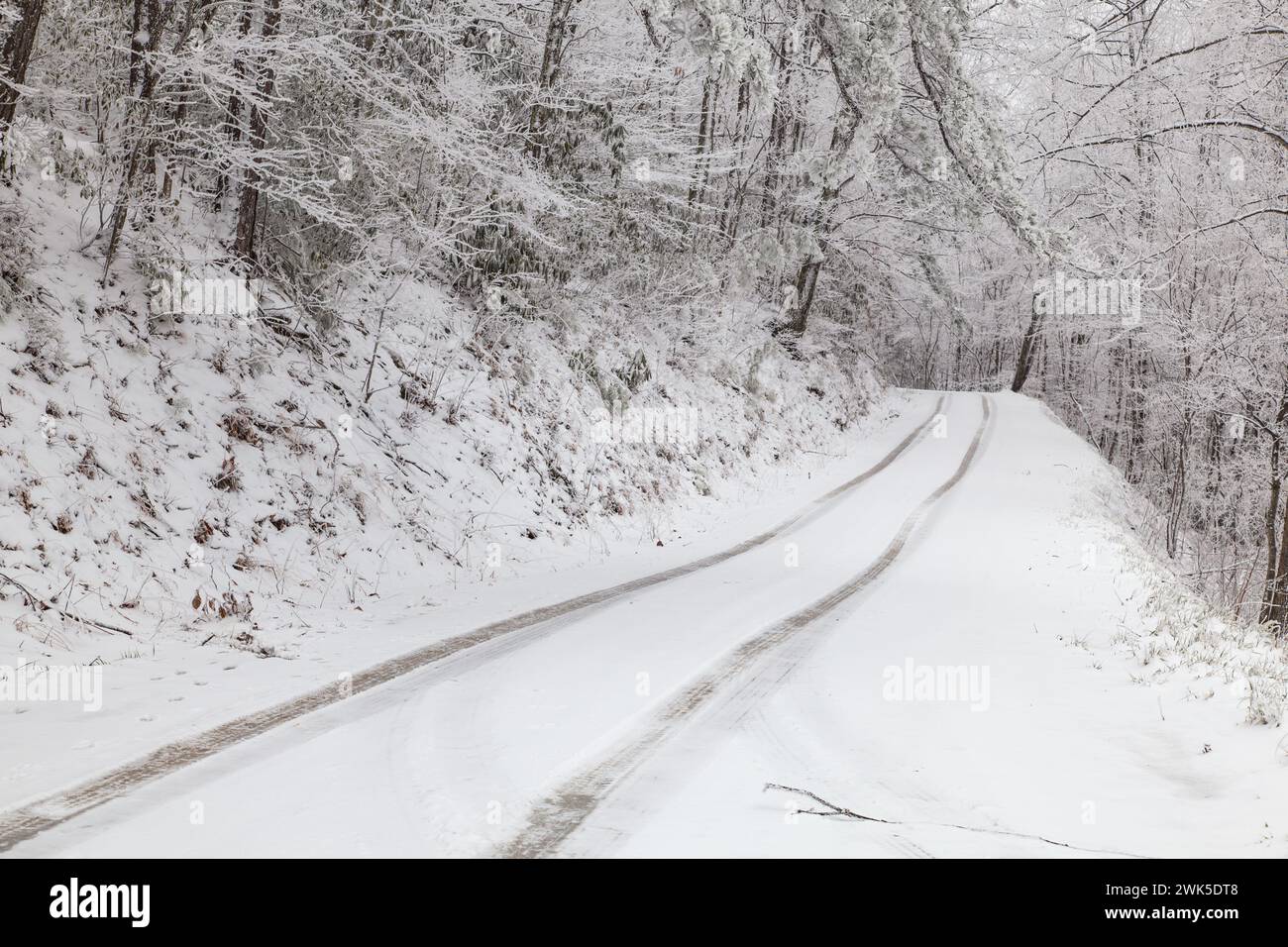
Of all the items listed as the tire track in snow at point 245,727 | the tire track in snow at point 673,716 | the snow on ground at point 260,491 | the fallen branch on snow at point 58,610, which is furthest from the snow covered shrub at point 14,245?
the tire track in snow at point 673,716

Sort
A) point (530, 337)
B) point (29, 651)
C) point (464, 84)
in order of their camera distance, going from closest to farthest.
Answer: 1. point (29, 651)
2. point (464, 84)
3. point (530, 337)

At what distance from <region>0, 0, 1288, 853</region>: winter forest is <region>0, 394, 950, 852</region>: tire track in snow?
18.8 inches

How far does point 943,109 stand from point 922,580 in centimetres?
564

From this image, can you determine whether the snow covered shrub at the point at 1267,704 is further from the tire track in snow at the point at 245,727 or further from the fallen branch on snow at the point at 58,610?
the fallen branch on snow at the point at 58,610

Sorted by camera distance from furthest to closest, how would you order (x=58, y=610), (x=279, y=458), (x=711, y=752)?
(x=279, y=458) → (x=58, y=610) → (x=711, y=752)

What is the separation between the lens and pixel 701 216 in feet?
66.2

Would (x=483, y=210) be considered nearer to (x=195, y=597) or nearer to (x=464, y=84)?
(x=464, y=84)

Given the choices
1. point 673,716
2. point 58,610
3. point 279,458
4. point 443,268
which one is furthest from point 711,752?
Answer: point 443,268

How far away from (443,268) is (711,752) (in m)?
11.2

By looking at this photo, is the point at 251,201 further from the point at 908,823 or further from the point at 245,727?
the point at 908,823

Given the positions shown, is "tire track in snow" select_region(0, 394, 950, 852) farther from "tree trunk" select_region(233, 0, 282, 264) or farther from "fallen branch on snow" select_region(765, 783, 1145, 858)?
"tree trunk" select_region(233, 0, 282, 264)

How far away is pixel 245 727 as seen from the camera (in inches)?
171

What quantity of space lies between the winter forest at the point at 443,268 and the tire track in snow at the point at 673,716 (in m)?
2.33

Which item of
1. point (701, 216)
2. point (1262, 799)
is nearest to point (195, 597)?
point (1262, 799)
